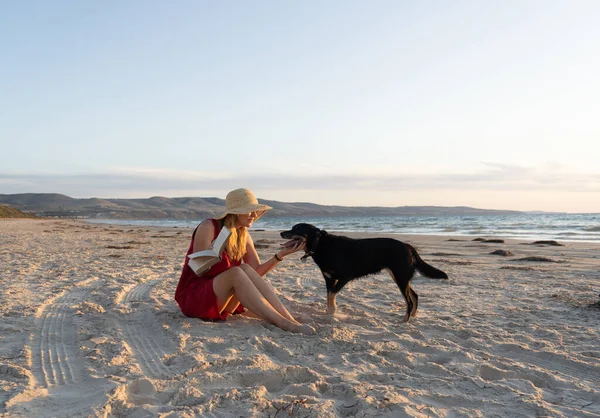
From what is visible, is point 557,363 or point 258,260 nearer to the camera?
point 557,363

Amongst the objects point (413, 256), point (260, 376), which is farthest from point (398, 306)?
point (260, 376)

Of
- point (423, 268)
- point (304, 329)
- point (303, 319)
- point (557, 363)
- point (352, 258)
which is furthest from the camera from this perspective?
point (423, 268)

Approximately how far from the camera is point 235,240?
4.40m

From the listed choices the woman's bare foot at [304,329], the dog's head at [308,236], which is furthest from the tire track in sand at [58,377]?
the dog's head at [308,236]

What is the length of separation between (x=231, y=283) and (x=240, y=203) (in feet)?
2.46

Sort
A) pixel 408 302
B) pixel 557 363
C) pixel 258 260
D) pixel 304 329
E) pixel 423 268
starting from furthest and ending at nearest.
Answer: pixel 423 268 → pixel 408 302 → pixel 258 260 → pixel 304 329 → pixel 557 363

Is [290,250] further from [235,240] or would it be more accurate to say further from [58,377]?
[58,377]

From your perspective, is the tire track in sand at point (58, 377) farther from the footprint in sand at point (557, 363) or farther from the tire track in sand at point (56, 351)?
the footprint in sand at point (557, 363)

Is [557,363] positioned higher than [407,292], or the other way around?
[407,292]

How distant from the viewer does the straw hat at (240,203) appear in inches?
165

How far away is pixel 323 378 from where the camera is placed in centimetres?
290

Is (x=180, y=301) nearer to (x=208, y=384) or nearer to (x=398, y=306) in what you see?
(x=208, y=384)

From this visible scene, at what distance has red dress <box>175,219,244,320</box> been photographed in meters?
4.20

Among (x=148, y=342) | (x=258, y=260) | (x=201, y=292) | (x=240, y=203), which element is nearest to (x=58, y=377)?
(x=148, y=342)
